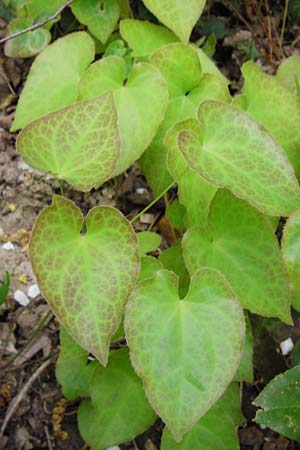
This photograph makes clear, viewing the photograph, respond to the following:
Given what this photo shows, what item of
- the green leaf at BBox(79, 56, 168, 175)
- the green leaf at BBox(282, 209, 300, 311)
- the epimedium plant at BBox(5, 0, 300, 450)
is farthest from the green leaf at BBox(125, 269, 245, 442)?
the green leaf at BBox(79, 56, 168, 175)

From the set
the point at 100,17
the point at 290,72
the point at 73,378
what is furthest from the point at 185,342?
the point at 100,17

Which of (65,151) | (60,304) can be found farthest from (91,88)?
(60,304)

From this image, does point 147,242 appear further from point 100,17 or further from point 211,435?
point 100,17

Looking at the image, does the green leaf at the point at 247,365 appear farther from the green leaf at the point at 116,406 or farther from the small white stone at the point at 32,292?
the small white stone at the point at 32,292

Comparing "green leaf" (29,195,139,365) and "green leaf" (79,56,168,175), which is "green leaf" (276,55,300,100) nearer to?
"green leaf" (79,56,168,175)

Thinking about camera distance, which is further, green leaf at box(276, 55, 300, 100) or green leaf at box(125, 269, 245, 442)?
green leaf at box(276, 55, 300, 100)

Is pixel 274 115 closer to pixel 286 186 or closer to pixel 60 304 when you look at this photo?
pixel 286 186
